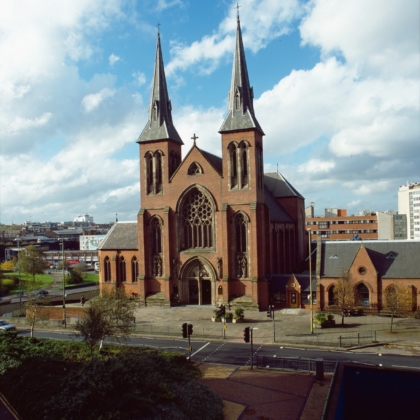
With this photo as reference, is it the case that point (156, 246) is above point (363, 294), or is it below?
above

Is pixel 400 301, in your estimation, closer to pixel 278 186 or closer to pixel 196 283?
pixel 196 283

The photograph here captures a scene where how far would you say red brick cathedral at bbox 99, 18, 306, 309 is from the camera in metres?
50.0

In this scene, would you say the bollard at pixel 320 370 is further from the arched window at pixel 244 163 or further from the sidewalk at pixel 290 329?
the arched window at pixel 244 163

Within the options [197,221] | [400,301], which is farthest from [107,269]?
[400,301]

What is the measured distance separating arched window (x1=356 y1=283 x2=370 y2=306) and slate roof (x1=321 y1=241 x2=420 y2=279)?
2.15m

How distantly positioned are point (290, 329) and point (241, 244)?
13.6 metres

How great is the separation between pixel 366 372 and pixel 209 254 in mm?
29180

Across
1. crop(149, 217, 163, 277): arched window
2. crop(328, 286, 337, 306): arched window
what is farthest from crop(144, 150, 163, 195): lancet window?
crop(328, 286, 337, 306): arched window

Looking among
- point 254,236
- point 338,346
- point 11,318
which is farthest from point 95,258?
point 338,346

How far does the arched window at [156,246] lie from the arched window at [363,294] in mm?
23468

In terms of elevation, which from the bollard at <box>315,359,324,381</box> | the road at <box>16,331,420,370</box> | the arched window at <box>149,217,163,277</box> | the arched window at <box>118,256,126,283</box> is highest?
the arched window at <box>149,217,163,277</box>

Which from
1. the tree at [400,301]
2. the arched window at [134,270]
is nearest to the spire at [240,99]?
the arched window at [134,270]

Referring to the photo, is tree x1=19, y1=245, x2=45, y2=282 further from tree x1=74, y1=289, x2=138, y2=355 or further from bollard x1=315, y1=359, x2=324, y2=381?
Result: bollard x1=315, y1=359, x2=324, y2=381

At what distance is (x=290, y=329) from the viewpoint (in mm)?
39062
